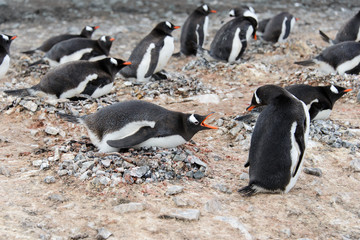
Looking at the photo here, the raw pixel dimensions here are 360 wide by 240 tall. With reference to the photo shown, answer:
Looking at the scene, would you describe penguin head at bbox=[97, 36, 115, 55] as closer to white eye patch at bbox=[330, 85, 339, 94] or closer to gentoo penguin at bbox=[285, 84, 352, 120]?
gentoo penguin at bbox=[285, 84, 352, 120]

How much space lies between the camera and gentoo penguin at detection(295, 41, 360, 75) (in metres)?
6.26

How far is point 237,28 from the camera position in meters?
7.58

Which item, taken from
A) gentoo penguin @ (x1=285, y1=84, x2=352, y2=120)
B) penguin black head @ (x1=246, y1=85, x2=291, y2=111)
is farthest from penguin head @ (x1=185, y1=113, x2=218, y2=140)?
gentoo penguin @ (x1=285, y1=84, x2=352, y2=120)

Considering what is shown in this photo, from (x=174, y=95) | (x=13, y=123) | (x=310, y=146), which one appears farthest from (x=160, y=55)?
(x=310, y=146)

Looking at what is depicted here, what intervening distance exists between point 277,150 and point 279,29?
5.75 m

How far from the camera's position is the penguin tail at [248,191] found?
128 inches

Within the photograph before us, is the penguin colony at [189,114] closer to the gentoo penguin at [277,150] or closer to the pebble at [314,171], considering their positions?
the gentoo penguin at [277,150]

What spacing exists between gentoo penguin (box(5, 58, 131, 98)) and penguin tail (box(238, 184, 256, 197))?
291 cm

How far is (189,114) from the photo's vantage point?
385cm

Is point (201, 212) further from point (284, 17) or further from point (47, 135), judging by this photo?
point (284, 17)

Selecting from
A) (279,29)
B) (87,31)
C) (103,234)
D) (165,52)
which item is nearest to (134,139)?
(103,234)

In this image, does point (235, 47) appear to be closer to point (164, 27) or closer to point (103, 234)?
point (164, 27)

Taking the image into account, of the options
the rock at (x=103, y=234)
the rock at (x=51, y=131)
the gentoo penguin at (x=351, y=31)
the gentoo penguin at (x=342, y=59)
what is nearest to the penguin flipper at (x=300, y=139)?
the rock at (x=103, y=234)

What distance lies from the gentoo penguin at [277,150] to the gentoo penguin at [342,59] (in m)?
3.28
